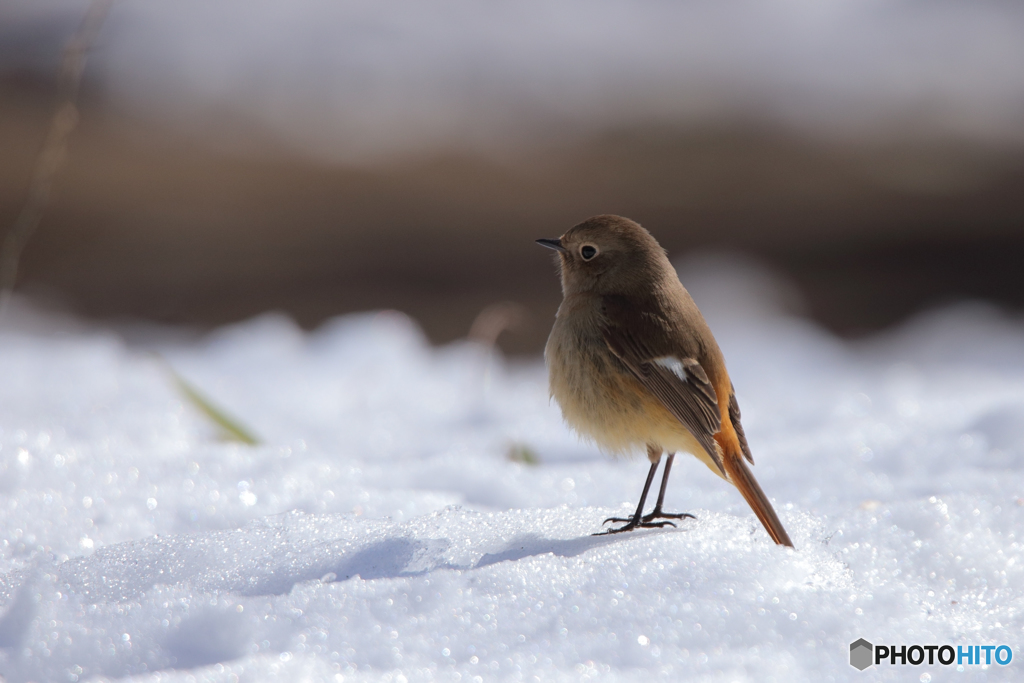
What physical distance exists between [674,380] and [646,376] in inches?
3.2

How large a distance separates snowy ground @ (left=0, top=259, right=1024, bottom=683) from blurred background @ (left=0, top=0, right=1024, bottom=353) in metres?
3.28

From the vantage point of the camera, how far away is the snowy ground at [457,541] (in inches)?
67.6

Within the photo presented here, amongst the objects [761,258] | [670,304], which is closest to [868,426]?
[670,304]

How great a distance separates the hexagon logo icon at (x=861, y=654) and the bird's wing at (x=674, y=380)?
596mm

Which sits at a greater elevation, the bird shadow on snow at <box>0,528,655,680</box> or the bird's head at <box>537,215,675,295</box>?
the bird's head at <box>537,215,675,295</box>

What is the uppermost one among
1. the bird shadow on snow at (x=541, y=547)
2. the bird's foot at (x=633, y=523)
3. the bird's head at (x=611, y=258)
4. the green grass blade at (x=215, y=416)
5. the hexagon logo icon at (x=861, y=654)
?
the bird's head at (x=611, y=258)

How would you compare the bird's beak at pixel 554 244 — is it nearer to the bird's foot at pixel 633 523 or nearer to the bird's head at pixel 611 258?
the bird's head at pixel 611 258

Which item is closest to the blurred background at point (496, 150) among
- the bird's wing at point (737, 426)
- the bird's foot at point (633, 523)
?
the bird's wing at point (737, 426)

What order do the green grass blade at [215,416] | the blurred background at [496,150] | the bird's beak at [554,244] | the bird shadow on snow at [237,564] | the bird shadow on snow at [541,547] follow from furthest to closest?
the blurred background at [496,150], the bird's beak at [554,244], the green grass blade at [215,416], the bird shadow on snow at [541,547], the bird shadow on snow at [237,564]

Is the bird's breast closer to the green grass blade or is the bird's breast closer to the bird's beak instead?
the bird's beak

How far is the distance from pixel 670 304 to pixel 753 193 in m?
A: 5.86

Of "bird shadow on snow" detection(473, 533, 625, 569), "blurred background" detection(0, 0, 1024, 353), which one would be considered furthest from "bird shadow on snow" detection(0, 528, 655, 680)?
"blurred background" detection(0, 0, 1024, 353)

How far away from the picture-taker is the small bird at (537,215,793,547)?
236 centimetres

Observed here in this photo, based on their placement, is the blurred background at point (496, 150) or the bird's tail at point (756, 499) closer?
the bird's tail at point (756, 499)
